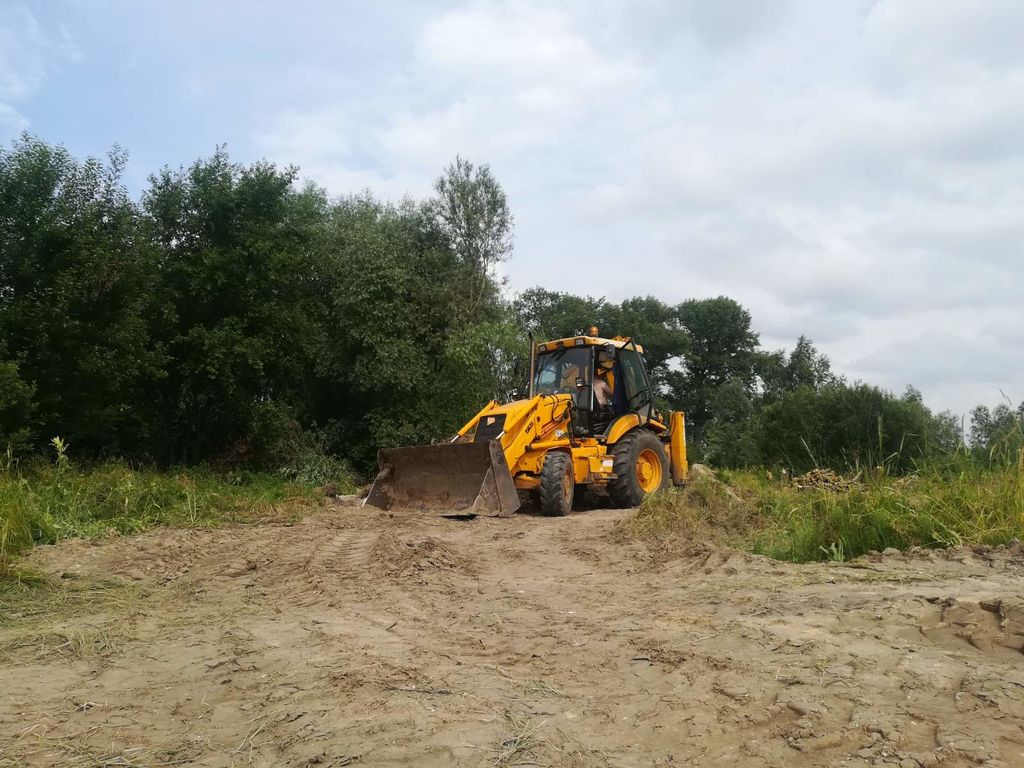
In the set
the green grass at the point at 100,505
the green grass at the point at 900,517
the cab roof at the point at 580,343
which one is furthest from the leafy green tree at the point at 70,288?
the green grass at the point at 900,517

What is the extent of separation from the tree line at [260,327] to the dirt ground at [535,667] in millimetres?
3450

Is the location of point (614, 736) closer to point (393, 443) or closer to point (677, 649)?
point (677, 649)

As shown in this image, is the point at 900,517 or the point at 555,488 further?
the point at 555,488

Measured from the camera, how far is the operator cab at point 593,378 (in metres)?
12.8

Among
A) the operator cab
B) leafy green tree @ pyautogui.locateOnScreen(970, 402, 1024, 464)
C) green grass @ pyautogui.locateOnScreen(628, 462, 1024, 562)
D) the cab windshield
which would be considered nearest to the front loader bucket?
the operator cab

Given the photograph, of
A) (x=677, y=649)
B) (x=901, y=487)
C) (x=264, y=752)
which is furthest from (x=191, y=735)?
(x=901, y=487)

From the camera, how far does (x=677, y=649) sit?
416 cm

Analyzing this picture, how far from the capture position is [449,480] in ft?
36.4

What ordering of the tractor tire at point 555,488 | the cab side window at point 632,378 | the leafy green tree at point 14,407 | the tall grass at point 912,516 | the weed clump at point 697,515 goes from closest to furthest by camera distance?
1. the tall grass at point 912,516
2. the weed clump at point 697,515
3. the tractor tire at point 555,488
4. the leafy green tree at point 14,407
5. the cab side window at point 632,378

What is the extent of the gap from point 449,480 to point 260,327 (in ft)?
33.7

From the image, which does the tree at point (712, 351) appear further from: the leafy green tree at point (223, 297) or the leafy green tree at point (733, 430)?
the leafy green tree at point (223, 297)

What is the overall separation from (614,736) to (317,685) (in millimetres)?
1574

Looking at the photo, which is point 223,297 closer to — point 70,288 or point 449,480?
point 70,288

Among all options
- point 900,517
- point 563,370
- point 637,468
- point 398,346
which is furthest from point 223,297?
point 900,517
